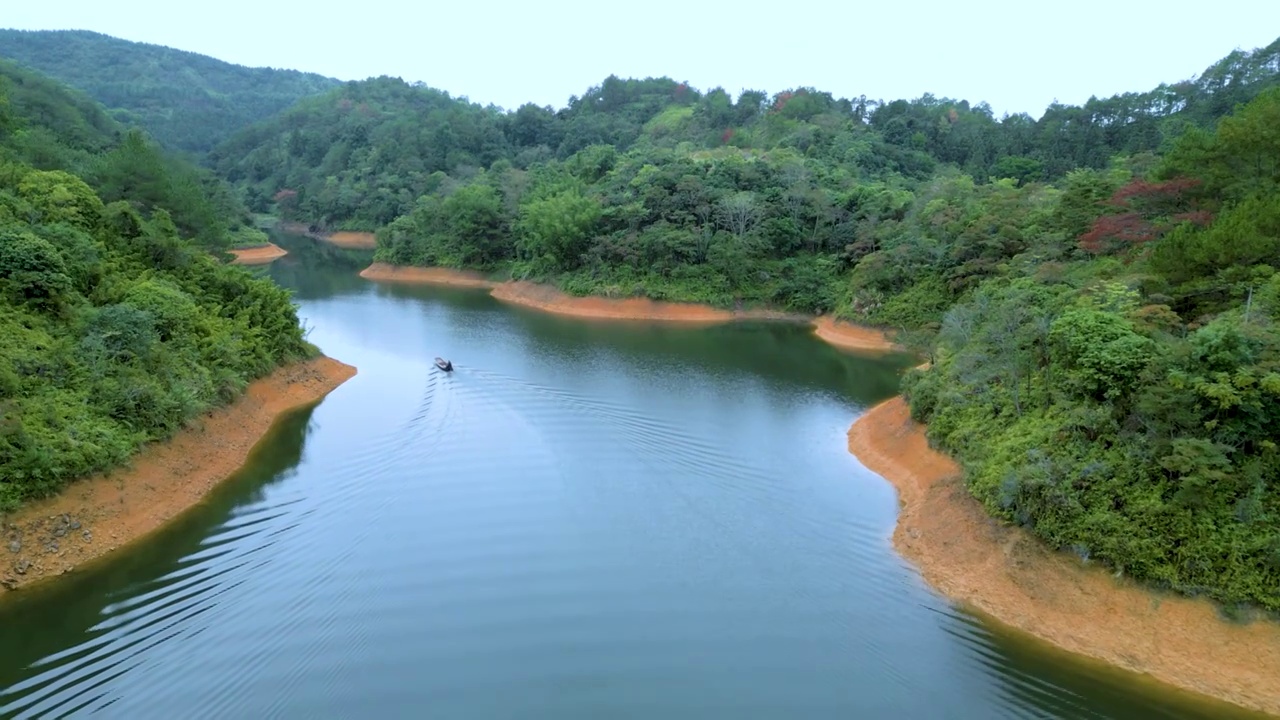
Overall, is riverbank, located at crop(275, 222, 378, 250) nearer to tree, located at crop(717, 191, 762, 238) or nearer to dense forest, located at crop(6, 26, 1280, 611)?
dense forest, located at crop(6, 26, 1280, 611)

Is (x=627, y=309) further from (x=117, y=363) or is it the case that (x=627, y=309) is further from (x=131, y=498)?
(x=131, y=498)

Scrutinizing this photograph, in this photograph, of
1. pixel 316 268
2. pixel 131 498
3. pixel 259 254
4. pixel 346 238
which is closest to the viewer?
pixel 131 498

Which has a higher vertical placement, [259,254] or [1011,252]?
[1011,252]

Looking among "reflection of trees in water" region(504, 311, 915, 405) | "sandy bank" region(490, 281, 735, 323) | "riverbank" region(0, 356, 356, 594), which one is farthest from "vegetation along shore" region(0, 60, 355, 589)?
"sandy bank" region(490, 281, 735, 323)

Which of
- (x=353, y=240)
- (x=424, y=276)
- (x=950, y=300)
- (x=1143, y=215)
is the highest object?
(x=1143, y=215)

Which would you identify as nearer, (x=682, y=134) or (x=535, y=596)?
(x=535, y=596)

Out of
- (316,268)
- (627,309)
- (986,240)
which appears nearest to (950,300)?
(986,240)
